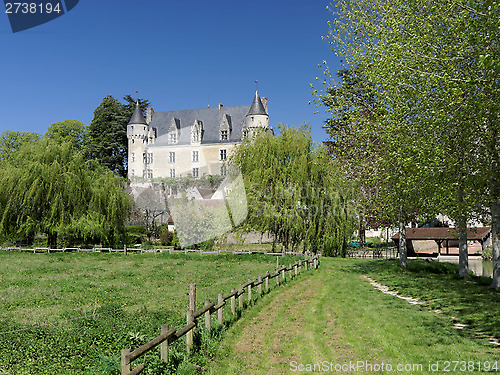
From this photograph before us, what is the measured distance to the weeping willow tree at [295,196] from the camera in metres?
33.3

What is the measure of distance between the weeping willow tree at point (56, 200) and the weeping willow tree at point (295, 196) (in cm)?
1335

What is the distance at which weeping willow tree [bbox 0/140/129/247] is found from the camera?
36.8 metres

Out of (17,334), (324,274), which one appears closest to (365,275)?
(324,274)

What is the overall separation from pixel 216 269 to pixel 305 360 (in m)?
18.3

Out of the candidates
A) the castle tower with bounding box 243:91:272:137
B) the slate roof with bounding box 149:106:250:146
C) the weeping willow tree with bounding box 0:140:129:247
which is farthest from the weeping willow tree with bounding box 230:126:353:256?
the slate roof with bounding box 149:106:250:146

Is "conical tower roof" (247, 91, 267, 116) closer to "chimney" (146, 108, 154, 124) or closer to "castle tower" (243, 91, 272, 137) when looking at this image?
"castle tower" (243, 91, 272, 137)

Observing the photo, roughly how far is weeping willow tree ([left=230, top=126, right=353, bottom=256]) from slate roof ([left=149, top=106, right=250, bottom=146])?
49353 millimetres

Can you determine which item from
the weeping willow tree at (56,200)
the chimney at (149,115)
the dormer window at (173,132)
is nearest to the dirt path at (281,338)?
the weeping willow tree at (56,200)

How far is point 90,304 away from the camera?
1509cm

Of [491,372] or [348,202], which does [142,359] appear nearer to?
[491,372]

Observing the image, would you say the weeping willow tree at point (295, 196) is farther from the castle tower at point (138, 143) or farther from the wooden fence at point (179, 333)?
the castle tower at point (138, 143)

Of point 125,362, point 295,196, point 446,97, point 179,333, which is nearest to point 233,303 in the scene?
point 179,333

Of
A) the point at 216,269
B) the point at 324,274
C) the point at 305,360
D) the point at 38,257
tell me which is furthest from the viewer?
the point at 38,257

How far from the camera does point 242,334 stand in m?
11.3
